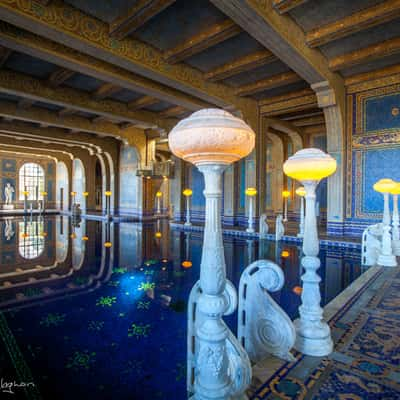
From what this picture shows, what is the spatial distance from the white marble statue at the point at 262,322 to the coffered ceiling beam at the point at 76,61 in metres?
5.91

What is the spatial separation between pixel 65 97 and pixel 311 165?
342 inches

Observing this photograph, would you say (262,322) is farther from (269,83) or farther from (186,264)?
(269,83)

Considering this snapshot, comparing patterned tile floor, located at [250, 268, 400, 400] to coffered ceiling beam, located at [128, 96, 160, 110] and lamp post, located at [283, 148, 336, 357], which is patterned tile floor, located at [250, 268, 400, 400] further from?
coffered ceiling beam, located at [128, 96, 160, 110]

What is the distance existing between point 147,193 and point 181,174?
120 inches

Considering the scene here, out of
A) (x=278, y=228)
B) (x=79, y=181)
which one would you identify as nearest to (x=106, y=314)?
(x=278, y=228)

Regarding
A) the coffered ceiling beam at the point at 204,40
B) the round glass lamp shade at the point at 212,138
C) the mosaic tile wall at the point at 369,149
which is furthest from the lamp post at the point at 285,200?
the round glass lamp shade at the point at 212,138

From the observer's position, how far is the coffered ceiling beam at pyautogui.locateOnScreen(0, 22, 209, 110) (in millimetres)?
5238

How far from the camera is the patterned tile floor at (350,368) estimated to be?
1.70m

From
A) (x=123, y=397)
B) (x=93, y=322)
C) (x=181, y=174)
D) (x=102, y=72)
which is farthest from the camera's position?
(x=181, y=174)

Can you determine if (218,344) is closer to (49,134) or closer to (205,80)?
(205,80)

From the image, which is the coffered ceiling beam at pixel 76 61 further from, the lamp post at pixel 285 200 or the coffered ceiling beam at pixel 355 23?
the lamp post at pixel 285 200

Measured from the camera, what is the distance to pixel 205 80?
784 cm

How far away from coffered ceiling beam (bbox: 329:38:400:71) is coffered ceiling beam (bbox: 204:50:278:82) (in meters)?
1.65

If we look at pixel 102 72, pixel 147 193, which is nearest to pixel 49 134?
pixel 147 193
